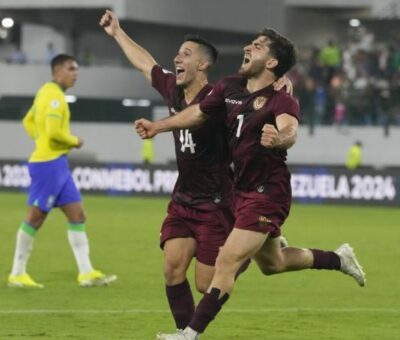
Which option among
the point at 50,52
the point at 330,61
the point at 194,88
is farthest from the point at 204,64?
the point at 50,52

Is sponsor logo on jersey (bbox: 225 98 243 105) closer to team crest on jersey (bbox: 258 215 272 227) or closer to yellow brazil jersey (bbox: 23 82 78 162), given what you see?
team crest on jersey (bbox: 258 215 272 227)

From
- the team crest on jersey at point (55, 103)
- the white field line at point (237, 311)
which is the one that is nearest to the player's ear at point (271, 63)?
the white field line at point (237, 311)

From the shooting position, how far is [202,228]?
946cm

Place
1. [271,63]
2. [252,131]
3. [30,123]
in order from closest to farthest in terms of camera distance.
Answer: [252,131], [271,63], [30,123]

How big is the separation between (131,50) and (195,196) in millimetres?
1530

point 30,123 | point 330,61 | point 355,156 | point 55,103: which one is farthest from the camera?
point 330,61

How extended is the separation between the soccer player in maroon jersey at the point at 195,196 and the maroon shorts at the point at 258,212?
50cm

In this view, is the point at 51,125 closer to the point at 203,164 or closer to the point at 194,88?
the point at 194,88

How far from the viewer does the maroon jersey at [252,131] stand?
8875 millimetres

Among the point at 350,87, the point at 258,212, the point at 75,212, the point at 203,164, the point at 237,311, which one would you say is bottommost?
the point at 350,87

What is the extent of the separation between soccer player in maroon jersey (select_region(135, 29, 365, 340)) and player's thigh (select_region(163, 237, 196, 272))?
0.58m

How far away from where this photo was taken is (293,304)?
1219cm

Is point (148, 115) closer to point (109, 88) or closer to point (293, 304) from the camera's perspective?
point (109, 88)

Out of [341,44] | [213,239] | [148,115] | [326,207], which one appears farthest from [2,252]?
[341,44]
